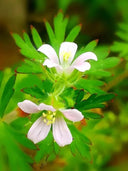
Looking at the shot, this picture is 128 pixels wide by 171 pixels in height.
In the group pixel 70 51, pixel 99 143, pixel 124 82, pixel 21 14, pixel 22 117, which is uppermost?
pixel 21 14

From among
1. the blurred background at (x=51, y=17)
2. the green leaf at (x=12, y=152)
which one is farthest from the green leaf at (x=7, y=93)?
the blurred background at (x=51, y=17)

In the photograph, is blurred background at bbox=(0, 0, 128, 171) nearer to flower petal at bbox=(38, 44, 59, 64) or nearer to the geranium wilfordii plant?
the geranium wilfordii plant

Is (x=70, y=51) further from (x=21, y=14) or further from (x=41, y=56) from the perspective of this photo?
(x=21, y=14)

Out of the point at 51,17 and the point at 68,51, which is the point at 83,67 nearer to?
the point at 68,51

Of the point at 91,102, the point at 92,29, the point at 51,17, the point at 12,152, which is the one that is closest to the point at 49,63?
the point at 91,102

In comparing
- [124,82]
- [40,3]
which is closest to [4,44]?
[40,3]

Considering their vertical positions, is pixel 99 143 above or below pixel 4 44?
below
